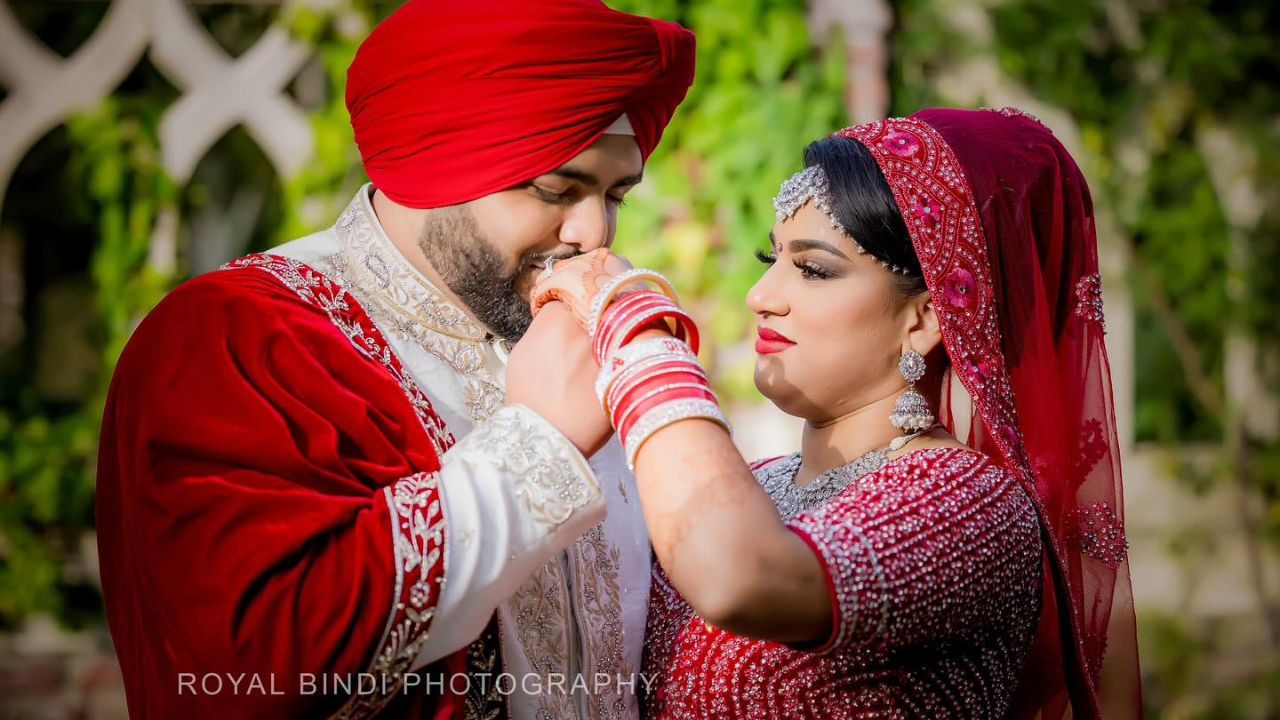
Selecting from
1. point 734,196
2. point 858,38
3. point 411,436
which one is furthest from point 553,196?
point 858,38

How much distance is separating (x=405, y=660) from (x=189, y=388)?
0.55 metres

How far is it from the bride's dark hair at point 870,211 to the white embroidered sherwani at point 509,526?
27.4 inches

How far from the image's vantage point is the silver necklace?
7.48ft

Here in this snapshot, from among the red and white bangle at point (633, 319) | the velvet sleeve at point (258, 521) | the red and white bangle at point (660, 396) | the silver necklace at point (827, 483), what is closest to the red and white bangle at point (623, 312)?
the red and white bangle at point (633, 319)

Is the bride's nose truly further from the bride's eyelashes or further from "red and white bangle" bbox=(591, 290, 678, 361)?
"red and white bangle" bbox=(591, 290, 678, 361)

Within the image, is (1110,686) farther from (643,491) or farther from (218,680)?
(218,680)

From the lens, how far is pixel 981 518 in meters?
1.99

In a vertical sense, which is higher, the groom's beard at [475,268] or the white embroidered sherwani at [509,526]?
the groom's beard at [475,268]

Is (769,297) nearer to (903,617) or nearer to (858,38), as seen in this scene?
(903,617)

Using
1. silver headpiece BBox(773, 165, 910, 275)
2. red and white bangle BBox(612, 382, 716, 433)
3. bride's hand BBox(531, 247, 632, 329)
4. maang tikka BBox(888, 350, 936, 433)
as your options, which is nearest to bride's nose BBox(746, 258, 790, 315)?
silver headpiece BBox(773, 165, 910, 275)

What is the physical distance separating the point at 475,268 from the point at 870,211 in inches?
30.2

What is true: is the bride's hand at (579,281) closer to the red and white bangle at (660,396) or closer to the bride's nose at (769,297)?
the red and white bangle at (660,396)

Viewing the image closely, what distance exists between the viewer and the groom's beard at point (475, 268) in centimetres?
227

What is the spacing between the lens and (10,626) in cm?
448
